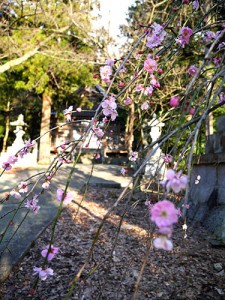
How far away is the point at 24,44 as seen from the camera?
919cm

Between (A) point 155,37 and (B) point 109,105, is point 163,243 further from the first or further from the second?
(A) point 155,37

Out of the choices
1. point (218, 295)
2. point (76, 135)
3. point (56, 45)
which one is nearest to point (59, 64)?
point (56, 45)

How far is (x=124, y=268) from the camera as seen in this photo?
92.3 inches

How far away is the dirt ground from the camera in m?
1.91

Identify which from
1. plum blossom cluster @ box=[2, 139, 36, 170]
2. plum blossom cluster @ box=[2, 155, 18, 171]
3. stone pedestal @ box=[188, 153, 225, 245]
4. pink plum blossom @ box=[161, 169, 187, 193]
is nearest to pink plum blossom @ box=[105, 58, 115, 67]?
plum blossom cluster @ box=[2, 139, 36, 170]

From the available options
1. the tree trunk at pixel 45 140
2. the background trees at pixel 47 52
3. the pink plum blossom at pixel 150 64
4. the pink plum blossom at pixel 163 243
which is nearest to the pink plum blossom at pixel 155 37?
the pink plum blossom at pixel 150 64

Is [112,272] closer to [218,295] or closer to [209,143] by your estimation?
[218,295]

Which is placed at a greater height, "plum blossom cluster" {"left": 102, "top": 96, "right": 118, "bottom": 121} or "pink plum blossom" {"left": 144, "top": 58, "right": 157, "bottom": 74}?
"pink plum blossom" {"left": 144, "top": 58, "right": 157, "bottom": 74}

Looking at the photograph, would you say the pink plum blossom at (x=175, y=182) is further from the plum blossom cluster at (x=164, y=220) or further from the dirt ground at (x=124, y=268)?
the dirt ground at (x=124, y=268)

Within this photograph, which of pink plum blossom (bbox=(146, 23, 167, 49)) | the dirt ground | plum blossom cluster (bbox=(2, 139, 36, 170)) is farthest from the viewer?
the dirt ground

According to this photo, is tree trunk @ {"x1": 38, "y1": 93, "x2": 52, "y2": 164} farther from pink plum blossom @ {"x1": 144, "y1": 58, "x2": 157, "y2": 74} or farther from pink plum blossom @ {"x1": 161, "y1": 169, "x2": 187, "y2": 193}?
pink plum blossom @ {"x1": 161, "y1": 169, "x2": 187, "y2": 193}

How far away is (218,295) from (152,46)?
1.65 meters

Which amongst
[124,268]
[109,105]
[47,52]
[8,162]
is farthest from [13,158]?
[47,52]

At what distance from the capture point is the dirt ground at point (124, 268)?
1.91 meters
